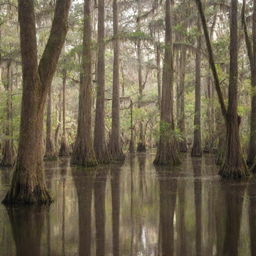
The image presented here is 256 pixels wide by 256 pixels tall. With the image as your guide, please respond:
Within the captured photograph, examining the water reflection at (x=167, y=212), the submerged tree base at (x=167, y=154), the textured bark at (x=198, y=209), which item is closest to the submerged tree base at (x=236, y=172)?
the textured bark at (x=198, y=209)

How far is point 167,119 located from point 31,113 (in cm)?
1000

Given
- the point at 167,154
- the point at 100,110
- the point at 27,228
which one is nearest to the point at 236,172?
the point at 167,154

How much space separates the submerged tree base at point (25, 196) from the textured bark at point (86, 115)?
7.14 m

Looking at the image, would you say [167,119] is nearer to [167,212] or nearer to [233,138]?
[233,138]

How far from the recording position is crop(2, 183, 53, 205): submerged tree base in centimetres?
748

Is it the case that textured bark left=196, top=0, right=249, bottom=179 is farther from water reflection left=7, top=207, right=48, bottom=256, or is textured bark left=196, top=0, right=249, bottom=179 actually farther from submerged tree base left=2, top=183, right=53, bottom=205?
water reflection left=7, top=207, right=48, bottom=256

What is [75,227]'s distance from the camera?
20.0ft

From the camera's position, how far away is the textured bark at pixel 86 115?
15000 mm

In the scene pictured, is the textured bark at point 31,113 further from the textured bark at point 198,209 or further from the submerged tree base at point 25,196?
the textured bark at point 198,209

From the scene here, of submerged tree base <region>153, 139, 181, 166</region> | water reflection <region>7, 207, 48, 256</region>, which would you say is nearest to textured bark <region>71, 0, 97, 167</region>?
submerged tree base <region>153, 139, 181, 166</region>

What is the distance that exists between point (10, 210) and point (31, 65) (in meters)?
2.69

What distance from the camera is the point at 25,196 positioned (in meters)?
7.49

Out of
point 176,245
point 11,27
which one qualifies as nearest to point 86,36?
point 11,27

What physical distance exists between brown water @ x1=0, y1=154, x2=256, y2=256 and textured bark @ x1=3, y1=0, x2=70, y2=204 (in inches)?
18.5
